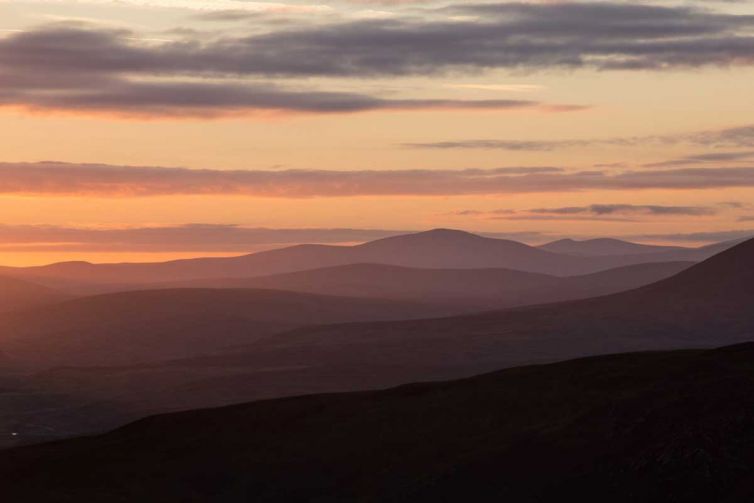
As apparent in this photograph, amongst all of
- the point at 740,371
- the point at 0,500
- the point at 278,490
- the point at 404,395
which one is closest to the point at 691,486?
the point at 740,371

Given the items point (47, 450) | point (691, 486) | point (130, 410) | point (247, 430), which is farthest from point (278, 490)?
point (130, 410)

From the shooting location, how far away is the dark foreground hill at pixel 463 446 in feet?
297

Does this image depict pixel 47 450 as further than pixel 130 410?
No

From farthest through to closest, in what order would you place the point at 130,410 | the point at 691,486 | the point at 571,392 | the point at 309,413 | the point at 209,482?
the point at 130,410 → the point at 309,413 → the point at 571,392 → the point at 209,482 → the point at 691,486

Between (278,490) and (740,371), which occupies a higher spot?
(740,371)

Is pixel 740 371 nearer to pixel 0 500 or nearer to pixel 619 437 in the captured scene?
pixel 619 437

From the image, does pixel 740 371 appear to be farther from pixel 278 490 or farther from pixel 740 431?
pixel 278 490

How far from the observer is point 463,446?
4058 inches

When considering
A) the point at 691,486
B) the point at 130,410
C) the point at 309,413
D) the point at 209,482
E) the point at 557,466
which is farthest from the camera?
the point at 130,410

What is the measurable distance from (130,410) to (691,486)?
12412 centimetres

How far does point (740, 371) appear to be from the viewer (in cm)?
10350

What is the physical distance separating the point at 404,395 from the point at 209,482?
74.6 feet

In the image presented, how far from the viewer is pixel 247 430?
114 m

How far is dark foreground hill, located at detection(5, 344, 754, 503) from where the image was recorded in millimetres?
90500
